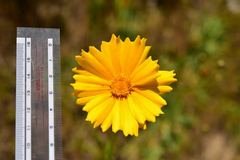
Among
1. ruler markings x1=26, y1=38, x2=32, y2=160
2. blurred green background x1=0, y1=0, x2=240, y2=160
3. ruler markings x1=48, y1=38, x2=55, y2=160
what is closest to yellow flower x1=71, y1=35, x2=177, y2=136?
ruler markings x1=48, y1=38, x2=55, y2=160

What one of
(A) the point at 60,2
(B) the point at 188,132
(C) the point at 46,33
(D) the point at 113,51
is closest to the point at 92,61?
(D) the point at 113,51

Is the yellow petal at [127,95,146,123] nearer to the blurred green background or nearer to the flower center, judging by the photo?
the flower center

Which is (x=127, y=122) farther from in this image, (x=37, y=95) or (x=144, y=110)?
(x=37, y=95)

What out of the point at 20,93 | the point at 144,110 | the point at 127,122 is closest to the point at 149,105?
the point at 144,110

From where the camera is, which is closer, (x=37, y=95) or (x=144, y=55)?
(x=144, y=55)

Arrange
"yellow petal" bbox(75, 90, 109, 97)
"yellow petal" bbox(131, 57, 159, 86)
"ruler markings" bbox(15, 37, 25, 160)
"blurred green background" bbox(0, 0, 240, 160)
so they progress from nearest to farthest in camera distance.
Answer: "yellow petal" bbox(131, 57, 159, 86) → "yellow petal" bbox(75, 90, 109, 97) → "ruler markings" bbox(15, 37, 25, 160) → "blurred green background" bbox(0, 0, 240, 160)

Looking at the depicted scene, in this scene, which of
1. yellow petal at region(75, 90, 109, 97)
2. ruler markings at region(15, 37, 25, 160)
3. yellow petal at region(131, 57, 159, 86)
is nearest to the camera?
yellow petal at region(131, 57, 159, 86)

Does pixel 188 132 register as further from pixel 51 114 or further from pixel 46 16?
pixel 46 16

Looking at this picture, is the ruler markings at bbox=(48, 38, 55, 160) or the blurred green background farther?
the blurred green background
